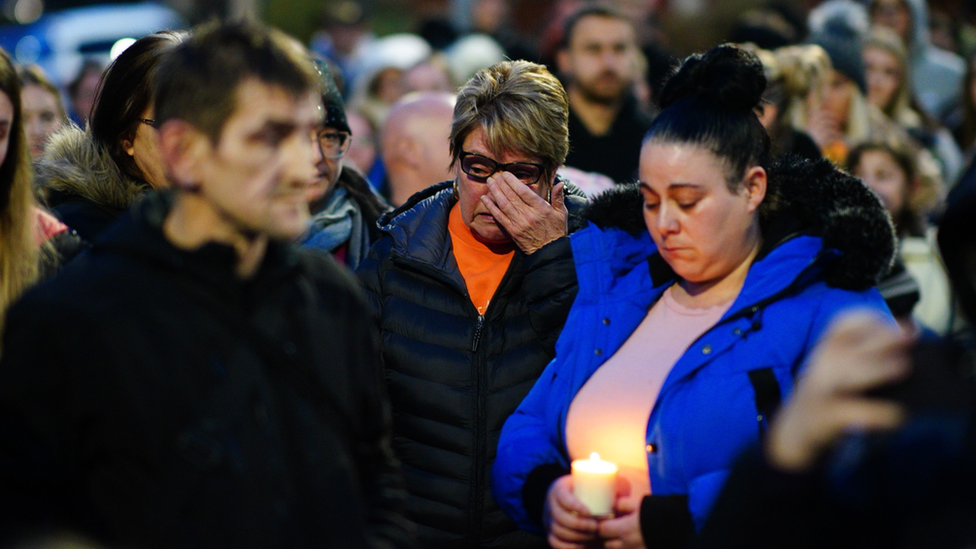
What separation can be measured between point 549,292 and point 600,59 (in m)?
3.42

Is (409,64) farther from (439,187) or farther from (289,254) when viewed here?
(289,254)

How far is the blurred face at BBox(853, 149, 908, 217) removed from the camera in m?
5.50

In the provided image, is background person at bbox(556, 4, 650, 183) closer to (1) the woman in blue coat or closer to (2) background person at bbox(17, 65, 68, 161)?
(2) background person at bbox(17, 65, 68, 161)

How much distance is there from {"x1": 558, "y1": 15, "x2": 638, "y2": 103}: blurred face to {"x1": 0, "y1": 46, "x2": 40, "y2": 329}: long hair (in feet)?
13.1

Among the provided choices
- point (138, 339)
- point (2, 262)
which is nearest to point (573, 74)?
point (2, 262)

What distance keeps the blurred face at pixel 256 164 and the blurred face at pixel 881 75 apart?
6.13 metres

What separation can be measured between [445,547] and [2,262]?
1.48m

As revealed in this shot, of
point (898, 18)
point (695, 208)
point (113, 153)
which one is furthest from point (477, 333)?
point (898, 18)

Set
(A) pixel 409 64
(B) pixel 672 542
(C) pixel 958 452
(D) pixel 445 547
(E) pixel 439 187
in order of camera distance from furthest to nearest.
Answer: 1. (A) pixel 409 64
2. (E) pixel 439 187
3. (D) pixel 445 547
4. (B) pixel 672 542
5. (C) pixel 958 452

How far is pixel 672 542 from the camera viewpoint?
2459 millimetres

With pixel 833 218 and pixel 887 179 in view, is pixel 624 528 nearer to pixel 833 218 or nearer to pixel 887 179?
pixel 833 218

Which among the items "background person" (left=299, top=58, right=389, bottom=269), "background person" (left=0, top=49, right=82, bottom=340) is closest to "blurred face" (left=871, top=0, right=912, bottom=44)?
"background person" (left=299, top=58, right=389, bottom=269)

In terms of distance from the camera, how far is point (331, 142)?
13.8 ft

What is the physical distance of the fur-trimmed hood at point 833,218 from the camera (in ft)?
8.70
